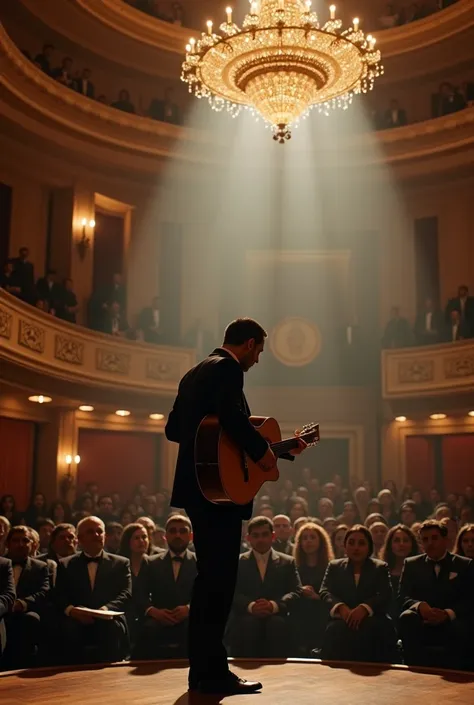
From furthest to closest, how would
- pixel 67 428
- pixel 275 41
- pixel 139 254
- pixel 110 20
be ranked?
pixel 139 254
pixel 110 20
pixel 67 428
pixel 275 41

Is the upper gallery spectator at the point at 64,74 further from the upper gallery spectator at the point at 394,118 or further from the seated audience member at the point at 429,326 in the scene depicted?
the seated audience member at the point at 429,326

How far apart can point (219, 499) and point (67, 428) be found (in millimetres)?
11872

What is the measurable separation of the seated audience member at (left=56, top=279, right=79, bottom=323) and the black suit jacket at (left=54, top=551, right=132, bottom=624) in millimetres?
8548

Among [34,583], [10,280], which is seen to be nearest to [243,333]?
[34,583]

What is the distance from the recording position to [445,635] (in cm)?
472

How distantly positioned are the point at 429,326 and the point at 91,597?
1133cm

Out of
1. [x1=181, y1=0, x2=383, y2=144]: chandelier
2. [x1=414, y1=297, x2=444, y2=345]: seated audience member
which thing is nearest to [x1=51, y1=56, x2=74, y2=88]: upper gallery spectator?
[x1=181, y1=0, x2=383, y2=144]: chandelier

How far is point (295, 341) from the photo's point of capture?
16.9m

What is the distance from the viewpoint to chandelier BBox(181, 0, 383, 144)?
8.91 meters

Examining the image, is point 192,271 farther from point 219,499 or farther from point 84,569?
point 219,499

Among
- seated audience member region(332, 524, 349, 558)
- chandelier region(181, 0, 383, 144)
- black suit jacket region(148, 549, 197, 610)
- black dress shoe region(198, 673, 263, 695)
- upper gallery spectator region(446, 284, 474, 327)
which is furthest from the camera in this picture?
upper gallery spectator region(446, 284, 474, 327)

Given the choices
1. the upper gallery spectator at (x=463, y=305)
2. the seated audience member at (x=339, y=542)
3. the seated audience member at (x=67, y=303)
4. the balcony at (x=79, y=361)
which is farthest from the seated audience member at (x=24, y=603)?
the upper gallery spectator at (x=463, y=305)

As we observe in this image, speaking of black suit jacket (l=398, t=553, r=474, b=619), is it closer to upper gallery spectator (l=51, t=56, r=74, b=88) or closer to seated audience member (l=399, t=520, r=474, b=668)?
seated audience member (l=399, t=520, r=474, b=668)

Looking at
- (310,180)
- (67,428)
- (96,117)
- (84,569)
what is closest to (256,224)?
(310,180)
